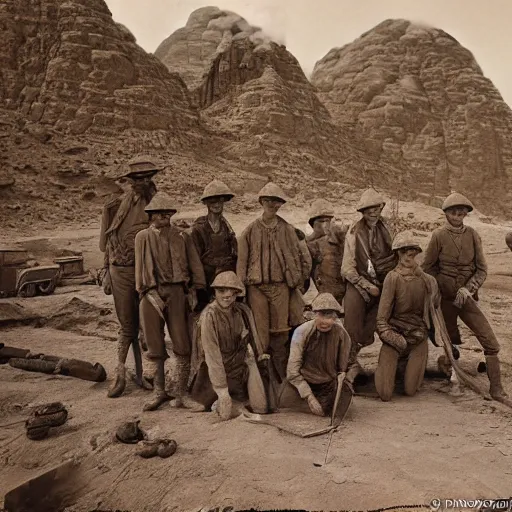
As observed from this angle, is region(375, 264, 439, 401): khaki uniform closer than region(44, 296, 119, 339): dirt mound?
Yes

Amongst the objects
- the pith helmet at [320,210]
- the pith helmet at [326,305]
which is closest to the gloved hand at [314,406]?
the pith helmet at [326,305]

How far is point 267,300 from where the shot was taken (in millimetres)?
4684

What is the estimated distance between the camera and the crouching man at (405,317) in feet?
14.6

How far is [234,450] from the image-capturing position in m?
3.42

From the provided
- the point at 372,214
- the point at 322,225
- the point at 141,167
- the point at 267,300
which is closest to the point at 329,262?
the point at 322,225

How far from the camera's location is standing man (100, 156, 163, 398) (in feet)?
15.8

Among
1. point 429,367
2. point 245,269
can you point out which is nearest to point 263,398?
point 245,269

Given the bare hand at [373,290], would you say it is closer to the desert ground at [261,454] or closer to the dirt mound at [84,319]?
the desert ground at [261,454]

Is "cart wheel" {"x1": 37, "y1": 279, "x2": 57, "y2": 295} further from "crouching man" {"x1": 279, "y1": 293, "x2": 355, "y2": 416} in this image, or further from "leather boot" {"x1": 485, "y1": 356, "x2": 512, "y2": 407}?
"leather boot" {"x1": 485, "y1": 356, "x2": 512, "y2": 407}

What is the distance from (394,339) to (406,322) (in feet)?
0.72

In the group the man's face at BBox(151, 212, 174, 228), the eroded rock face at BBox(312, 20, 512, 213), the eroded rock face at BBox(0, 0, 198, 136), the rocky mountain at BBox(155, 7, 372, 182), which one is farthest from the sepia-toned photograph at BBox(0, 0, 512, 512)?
the eroded rock face at BBox(312, 20, 512, 213)

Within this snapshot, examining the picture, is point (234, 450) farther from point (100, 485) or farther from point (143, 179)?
point (143, 179)

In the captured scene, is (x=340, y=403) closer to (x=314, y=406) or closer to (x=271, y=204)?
(x=314, y=406)

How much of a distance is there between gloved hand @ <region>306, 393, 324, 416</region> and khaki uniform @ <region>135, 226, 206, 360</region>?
4.03 ft
